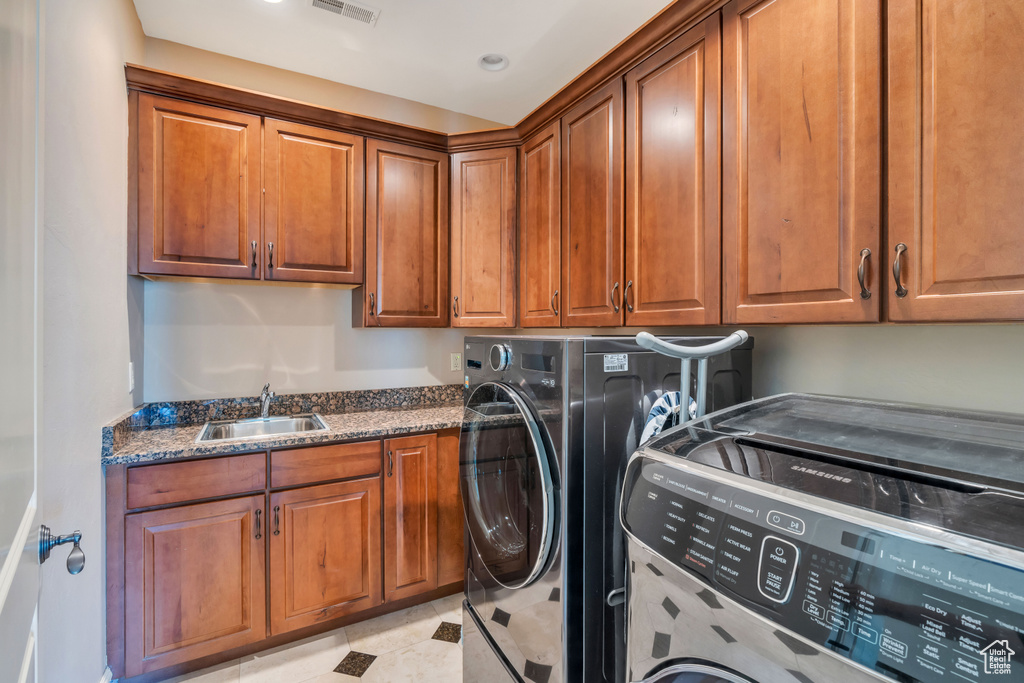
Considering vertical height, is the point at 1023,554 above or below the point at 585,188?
below

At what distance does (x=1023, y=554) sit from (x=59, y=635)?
1972 mm

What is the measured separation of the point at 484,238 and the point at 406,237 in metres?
0.42

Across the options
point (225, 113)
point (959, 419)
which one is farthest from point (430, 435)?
point (959, 419)

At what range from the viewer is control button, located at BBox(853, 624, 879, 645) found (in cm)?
46

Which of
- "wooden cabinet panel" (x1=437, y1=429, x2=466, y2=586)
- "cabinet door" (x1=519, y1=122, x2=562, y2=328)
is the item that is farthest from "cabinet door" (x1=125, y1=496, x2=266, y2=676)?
"cabinet door" (x1=519, y1=122, x2=562, y2=328)

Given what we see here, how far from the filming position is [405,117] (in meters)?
2.74

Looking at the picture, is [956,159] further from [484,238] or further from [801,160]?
[484,238]

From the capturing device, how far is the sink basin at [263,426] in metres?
2.20

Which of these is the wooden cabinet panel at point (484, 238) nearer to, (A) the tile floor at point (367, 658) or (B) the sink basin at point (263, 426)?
(B) the sink basin at point (263, 426)

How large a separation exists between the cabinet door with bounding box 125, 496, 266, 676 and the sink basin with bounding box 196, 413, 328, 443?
42 cm

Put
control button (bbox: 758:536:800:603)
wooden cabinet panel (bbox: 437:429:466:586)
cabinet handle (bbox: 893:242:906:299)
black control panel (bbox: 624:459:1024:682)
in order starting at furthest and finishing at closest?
wooden cabinet panel (bbox: 437:429:466:586), cabinet handle (bbox: 893:242:906:299), control button (bbox: 758:536:800:603), black control panel (bbox: 624:459:1024:682)

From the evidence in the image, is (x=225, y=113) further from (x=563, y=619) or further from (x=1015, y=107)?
(x=1015, y=107)

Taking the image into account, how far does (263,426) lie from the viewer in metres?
2.35

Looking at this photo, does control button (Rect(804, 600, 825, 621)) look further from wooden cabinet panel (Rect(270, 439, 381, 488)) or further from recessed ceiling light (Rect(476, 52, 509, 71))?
recessed ceiling light (Rect(476, 52, 509, 71))
